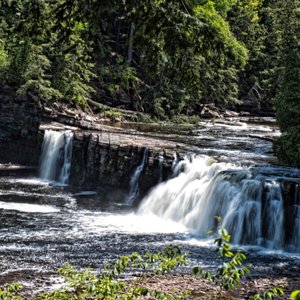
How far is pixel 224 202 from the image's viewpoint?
69.0 feet

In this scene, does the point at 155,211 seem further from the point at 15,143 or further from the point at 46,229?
the point at 15,143

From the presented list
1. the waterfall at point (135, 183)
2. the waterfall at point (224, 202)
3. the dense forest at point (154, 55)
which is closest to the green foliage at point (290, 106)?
the dense forest at point (154, 55)

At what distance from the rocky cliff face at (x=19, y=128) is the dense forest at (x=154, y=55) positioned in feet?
3.78

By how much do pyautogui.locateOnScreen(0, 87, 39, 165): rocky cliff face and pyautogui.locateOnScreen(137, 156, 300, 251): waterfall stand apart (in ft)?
36.1

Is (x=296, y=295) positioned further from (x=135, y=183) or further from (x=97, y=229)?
(x=135, y=183)

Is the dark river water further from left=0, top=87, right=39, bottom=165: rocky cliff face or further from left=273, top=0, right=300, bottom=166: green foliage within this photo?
left=0, top=87, right=39, bottom=165: rocky cliff face

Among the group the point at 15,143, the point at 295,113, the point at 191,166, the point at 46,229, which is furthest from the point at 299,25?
the point at 15,143

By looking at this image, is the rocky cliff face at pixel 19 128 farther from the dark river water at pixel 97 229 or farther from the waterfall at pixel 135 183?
the waterfall at pixel 135 183

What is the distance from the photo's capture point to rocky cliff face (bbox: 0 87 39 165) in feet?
107

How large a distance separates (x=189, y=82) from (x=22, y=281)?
881 cm

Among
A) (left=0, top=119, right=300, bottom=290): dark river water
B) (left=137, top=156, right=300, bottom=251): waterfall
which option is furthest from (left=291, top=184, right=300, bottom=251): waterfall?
(left=0, top=119, right=300, bottom=290): dark river water

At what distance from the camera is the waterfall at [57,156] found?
1177 inches

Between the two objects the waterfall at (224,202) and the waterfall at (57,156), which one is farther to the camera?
the waterfall at (57,156)

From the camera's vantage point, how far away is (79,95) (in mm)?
37812
